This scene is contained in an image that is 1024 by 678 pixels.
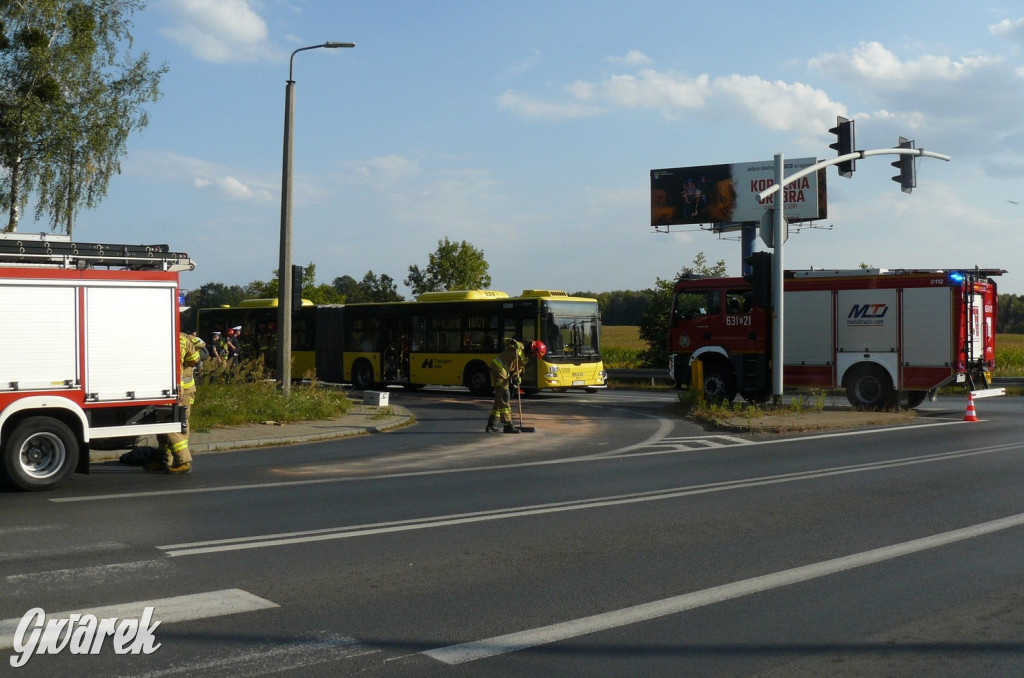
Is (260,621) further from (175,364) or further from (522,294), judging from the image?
(522,294)

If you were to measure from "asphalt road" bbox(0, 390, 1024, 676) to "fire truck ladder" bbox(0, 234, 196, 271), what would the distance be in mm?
2443

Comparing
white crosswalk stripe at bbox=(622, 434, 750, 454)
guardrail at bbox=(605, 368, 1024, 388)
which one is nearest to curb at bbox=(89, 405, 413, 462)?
white crosswalk stripe at bbox=(622, 434, 750, 454)

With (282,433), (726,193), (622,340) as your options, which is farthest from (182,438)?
(622,340)

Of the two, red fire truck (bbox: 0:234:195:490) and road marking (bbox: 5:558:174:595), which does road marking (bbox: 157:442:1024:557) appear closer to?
road marking (bbox: 5:558:174:595)

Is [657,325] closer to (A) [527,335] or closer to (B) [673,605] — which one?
(A) [527,335]

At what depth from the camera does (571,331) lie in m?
26.7

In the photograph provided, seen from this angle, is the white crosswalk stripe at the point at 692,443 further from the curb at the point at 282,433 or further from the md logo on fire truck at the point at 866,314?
the md logo on fire truck at the point at 866,314

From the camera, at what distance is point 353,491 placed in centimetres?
1045

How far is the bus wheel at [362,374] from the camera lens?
31359 millimetres

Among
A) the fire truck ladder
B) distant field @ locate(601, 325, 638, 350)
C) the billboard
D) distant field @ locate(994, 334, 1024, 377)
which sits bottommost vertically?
distant field @ locate(994, 334, 1024, 377)

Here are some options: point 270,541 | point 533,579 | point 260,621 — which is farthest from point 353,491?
A: point 260,621

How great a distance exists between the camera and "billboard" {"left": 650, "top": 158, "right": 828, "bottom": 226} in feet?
145

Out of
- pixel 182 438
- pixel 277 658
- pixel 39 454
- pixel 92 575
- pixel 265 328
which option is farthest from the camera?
pixel 265 328

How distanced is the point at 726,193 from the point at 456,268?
13.7m
